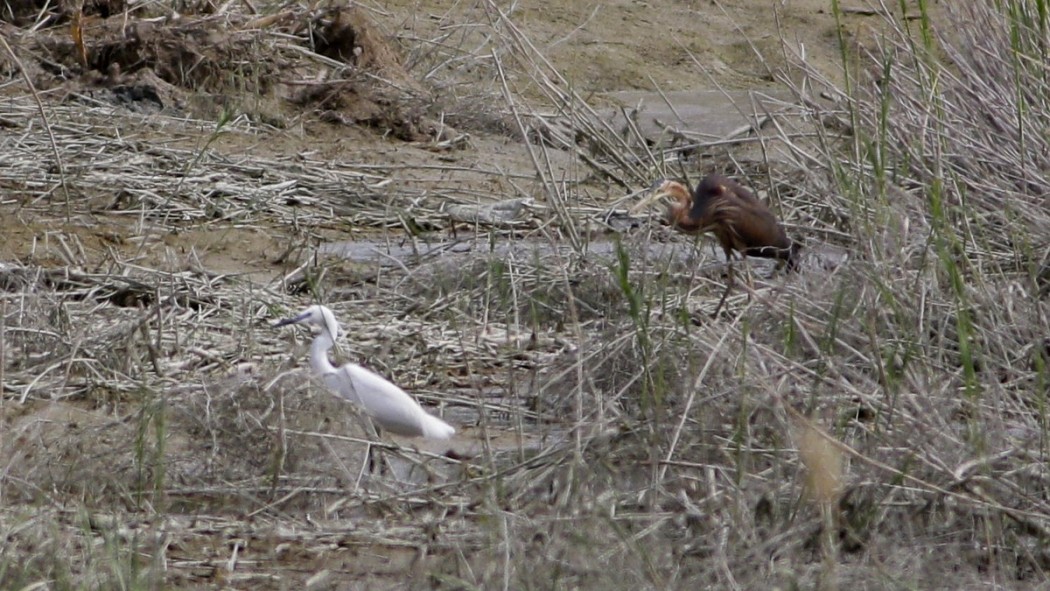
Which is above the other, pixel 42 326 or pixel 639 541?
pixel 639 541

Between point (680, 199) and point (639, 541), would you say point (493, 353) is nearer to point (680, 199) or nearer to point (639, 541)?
point (680, 199)

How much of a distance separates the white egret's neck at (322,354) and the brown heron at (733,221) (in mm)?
980

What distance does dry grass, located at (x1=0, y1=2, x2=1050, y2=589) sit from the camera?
9.62ft

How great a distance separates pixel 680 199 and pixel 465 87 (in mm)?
3198

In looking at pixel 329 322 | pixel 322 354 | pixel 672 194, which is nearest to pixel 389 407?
pixel 322 354

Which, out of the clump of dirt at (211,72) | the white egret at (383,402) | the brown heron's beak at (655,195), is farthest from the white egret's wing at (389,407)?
the clump of dirt at (211,72)

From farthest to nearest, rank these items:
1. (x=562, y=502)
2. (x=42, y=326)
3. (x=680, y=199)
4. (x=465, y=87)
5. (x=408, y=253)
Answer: (x=465, y=87)
(x=408, y=253)
(x=680, y=199)
(x=42, y=326)
(x=562, y=502)

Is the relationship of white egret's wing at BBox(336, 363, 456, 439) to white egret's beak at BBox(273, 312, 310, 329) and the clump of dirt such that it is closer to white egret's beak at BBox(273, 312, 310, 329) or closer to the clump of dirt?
white egret's beak at BBox(273, 312, 310, 329)

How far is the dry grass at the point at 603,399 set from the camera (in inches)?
115

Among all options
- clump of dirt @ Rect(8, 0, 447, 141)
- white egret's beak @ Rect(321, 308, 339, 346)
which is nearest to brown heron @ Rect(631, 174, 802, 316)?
white egret's beak @ Rect(321, 308, 339, 346)

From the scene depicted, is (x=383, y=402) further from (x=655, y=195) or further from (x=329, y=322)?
(x=655, y=195)

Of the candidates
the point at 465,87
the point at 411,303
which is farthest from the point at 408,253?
the point at 465,87

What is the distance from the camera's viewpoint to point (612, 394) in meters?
3.88

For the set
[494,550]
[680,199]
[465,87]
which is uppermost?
[494,550]
